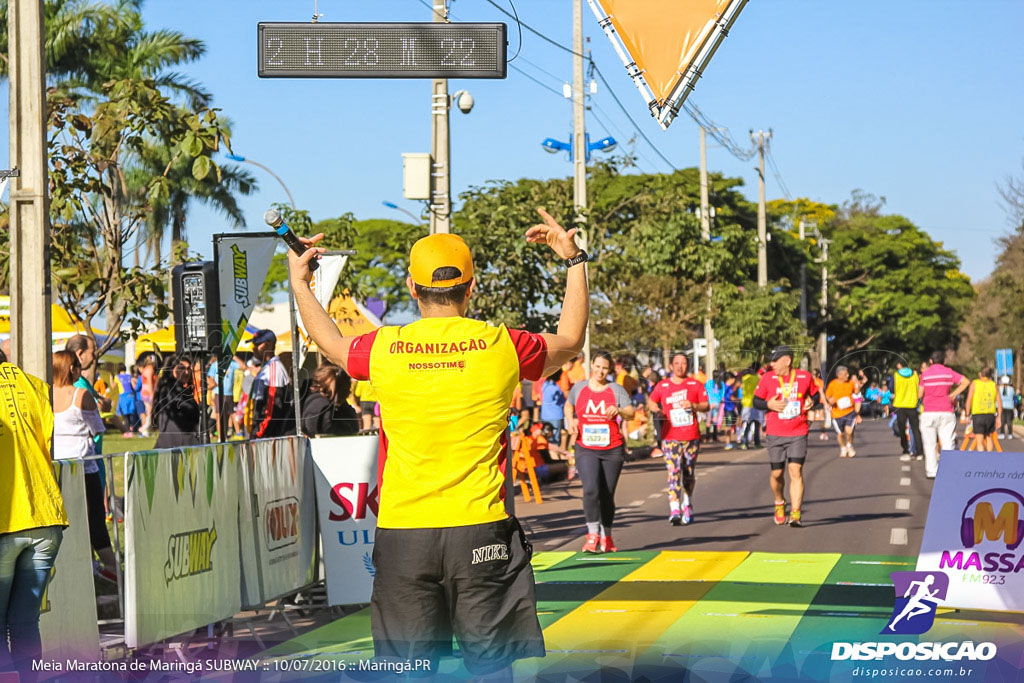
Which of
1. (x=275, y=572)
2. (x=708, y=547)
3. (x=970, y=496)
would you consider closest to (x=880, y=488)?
(x=708, y=547)

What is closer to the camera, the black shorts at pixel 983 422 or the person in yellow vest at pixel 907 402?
the black shorts at pixel 983 422

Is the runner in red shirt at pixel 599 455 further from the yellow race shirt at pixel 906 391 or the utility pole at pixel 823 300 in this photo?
the utility pole at pixel 823 300

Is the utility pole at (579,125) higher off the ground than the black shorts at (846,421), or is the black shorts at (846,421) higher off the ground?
the utility pole at (579,125)

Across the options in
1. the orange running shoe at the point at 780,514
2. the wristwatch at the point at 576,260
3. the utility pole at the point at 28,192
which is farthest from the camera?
the orange running shoe at the point at 780,514

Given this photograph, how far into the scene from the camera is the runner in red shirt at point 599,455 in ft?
42.2

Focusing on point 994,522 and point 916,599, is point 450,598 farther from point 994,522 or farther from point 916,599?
point 994,522

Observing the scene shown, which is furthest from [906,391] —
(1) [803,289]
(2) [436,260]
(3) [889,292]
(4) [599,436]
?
(3) [889,292]

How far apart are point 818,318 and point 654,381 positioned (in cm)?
4853

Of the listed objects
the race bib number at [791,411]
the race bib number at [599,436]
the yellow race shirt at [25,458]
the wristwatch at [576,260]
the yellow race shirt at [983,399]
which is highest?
the wristwatch at [576,260]

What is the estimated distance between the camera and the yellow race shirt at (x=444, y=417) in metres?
3.99

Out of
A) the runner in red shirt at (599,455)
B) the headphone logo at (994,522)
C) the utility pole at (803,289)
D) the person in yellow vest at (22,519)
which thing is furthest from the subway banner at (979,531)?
the utility pole at (803,289)

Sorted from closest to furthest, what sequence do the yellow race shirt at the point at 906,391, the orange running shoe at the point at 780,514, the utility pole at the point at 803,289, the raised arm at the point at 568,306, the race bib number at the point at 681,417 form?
the raised arm at the point at 568,306
the race bib number at the point at 681,417
the orange running shoe at the point at 780,514
the yellow race shirt at the point at 906,391
the utility pole at the point at 803,289

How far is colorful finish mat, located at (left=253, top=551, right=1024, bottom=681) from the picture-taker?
244 inches

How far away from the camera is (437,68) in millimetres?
9148
